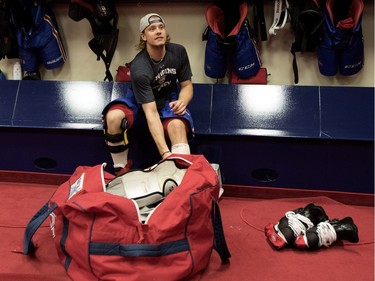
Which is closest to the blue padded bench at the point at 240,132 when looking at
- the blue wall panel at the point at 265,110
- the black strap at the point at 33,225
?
the blue wall panel at the point at 265,110

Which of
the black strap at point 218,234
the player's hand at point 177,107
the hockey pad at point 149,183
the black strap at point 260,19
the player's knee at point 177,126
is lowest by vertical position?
the black strap at point 218,234

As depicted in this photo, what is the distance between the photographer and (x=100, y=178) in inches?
55.9

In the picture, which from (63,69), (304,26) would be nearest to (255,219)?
(304,26)

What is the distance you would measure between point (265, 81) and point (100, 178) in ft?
4.31

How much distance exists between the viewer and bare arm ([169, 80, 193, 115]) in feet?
6.09

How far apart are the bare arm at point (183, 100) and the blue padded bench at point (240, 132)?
0.18 m

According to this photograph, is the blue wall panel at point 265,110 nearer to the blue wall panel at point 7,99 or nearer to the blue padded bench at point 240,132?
the blue padded bench at point 240,132

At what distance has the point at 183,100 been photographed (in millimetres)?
1934

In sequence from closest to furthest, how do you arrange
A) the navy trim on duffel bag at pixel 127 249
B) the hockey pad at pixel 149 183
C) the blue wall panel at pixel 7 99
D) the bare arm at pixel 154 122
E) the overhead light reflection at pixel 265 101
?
1. the navy trim on duffel bag at pixel 127 249
2. the hockey pad at pixel 149 183
3. the bare arm at pixel 154 122
4. the overhead light reflection at pixel 265 101
5. the blue wall panel at pixel 7 99

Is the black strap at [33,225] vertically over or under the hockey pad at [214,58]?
under

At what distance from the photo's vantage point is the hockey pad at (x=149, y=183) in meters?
1.49

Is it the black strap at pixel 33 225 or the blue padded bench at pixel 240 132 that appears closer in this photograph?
the black strap at pixel 33 225

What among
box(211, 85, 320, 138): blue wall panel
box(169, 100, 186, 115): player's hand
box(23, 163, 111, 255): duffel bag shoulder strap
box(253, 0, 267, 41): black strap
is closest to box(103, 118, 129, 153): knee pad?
box(169, 100, 186, 115): player's hand

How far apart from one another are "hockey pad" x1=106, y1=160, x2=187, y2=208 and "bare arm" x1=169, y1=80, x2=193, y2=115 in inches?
15.2
